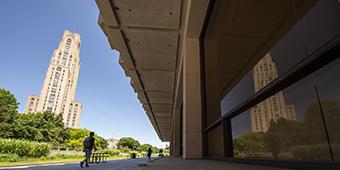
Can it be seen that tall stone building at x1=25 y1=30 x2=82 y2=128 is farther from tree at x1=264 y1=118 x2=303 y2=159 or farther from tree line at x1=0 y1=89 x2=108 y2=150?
tree at x1=264 y1=118 x2=303 y2=159

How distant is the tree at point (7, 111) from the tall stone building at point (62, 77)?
56.7 m

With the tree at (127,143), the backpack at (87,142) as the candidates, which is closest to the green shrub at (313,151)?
the backpack at (87,142)

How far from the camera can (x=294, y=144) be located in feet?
4.28

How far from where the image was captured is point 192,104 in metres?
4.20

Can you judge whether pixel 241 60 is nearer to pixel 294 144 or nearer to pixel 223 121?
pixel 223 121

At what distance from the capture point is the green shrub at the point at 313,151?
100cm

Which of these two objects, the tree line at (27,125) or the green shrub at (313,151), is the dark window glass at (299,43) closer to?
the green shrub at (313,151)

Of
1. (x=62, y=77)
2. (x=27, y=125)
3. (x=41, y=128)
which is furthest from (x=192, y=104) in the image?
(x=62, y=77)

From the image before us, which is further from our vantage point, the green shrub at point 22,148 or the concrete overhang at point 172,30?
the green shrub at point 22,148

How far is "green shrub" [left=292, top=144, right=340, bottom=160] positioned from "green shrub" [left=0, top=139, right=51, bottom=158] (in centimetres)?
2244

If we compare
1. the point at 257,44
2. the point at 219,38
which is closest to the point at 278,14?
the point at 257,44

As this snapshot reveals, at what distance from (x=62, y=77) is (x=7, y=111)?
63769mm

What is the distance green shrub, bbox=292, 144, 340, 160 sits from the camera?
1.00 meters

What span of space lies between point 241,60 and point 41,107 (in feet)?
342
